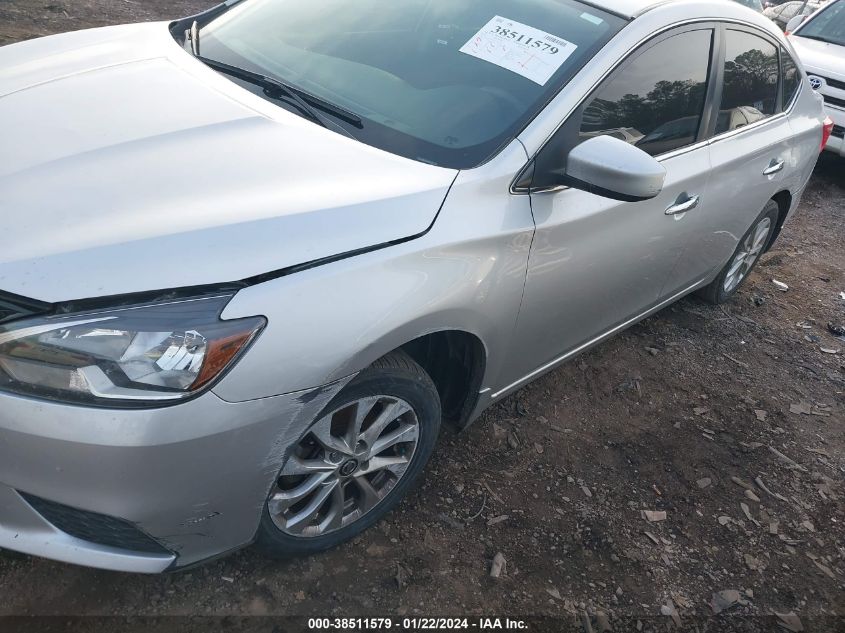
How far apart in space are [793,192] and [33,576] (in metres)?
4.07

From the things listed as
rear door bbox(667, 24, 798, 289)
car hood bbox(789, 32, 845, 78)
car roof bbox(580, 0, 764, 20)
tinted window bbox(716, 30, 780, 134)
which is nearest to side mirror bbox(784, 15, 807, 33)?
car hood bbox(789, 32, 845, 78)

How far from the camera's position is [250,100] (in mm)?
2270

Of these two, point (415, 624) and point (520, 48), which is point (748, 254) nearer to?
point (520, 48)

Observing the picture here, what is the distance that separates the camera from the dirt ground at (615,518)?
2.12 meters

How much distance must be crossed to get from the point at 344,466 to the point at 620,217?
1323mm

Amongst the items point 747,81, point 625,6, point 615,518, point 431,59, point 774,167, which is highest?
point 625,6

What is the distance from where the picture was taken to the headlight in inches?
59.5

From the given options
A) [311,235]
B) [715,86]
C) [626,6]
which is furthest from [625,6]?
[311,235]

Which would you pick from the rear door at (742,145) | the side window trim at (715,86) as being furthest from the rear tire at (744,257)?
the side window trim at (715,86)

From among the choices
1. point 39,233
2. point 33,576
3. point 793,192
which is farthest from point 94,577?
point 793,192

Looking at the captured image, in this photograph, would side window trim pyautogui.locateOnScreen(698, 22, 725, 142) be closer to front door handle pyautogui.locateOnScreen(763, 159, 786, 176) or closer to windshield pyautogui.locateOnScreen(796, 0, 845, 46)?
front door handle pyautogui.locateOnScreen(763, 159, 786, 176)

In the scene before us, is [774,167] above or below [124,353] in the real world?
below

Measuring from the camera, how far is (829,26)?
721cm

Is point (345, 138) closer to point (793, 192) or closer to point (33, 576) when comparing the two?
point (33, 576)
